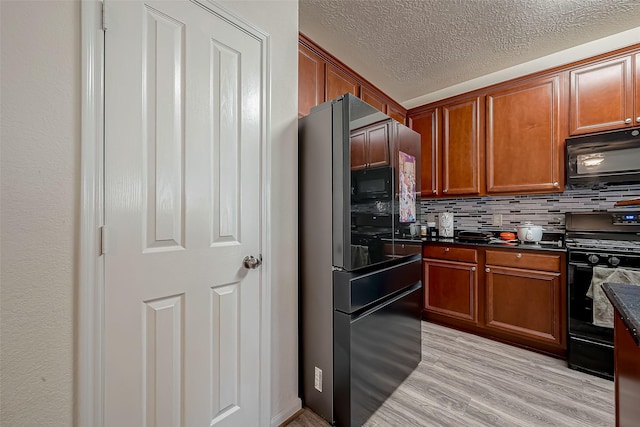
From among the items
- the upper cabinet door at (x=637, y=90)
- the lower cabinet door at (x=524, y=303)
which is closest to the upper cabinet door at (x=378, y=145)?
the lower cabinet door at (x=524, y=303)

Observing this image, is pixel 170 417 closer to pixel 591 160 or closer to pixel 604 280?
pixel 604 280

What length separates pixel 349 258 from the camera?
1363 mm

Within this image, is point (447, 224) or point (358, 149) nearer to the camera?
point (358, 149)

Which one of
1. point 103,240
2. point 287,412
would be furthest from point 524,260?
point 103,240

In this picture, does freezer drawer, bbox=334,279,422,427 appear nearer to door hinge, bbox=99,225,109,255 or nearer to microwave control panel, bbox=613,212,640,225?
door hinge, bbox=99,225,109,255

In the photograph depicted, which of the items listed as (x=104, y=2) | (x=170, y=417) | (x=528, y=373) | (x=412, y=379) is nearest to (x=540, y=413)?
(x=528, y=373)

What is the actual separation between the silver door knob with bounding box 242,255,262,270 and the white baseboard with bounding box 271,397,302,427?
33.0 inches

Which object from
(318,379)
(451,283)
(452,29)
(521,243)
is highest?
(452,29)

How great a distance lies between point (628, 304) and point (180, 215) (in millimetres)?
1555

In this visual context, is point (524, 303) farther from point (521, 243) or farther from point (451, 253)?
point (451, 253)

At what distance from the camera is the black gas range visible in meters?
1.85

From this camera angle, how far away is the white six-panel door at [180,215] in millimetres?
928

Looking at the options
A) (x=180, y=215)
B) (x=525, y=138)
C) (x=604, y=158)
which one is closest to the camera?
(x=180, y=215)

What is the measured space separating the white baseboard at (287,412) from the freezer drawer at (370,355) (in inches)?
9.5
